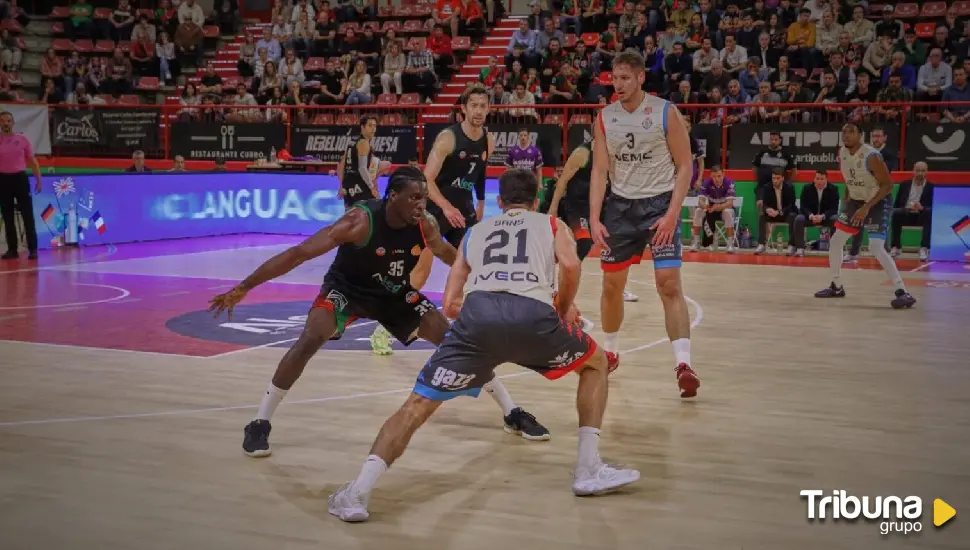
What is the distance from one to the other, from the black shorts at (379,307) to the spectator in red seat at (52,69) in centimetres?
2260

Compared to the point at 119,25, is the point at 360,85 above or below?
below

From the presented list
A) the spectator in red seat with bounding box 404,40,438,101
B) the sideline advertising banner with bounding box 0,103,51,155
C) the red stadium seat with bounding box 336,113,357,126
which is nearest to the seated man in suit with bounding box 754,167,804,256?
the spectator in red seat with bounding box 404,40,438,101

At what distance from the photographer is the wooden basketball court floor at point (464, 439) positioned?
4.53m

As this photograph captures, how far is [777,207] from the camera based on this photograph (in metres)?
17.9

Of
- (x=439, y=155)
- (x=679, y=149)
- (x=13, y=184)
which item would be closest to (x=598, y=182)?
(x=679, y=149)

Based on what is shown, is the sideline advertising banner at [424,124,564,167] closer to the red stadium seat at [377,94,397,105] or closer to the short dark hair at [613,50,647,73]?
the red stadium seat at [377,94,397,105]

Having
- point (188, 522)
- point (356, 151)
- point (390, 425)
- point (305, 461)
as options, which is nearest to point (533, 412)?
point (305, 461)

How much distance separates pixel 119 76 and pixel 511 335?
23.3 metres

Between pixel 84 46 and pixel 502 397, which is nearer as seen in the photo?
pixel 502 397

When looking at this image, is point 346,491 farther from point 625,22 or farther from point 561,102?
point 625,22

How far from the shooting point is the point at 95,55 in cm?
2781

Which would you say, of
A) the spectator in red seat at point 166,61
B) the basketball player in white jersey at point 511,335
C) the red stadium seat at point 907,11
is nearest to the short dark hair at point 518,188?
the basketball player in white jersey at point 511,335

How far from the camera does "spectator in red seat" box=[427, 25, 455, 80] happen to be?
2408 centimetres

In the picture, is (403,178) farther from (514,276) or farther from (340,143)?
(340,143)
